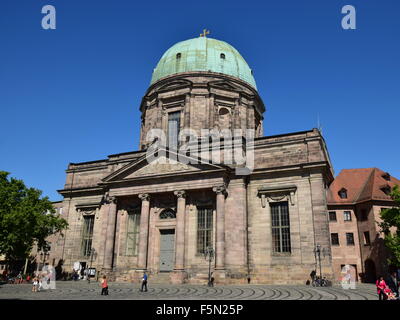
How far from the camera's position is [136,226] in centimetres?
3356

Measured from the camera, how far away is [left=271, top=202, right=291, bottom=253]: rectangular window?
28734 mm

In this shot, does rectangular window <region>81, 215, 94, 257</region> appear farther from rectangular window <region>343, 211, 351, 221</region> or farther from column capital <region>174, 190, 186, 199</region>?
rectangular window <region>343, 211, 351, 221</region>

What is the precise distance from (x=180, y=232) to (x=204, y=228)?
2.26 metres

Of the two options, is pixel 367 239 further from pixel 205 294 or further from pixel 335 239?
pixel 205 294

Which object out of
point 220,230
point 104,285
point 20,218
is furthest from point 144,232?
point 104,285

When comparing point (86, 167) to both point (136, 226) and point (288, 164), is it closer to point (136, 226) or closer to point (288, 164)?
point (136, 226)

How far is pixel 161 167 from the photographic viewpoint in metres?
32.5

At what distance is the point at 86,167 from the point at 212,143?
Answer: 15.8m

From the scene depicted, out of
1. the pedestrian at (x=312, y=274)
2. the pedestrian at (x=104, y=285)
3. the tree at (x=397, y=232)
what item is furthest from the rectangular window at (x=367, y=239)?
the pedestrian at (x=104, y=285)

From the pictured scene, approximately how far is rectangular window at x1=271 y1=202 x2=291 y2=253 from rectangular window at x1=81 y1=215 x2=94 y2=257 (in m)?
19.6

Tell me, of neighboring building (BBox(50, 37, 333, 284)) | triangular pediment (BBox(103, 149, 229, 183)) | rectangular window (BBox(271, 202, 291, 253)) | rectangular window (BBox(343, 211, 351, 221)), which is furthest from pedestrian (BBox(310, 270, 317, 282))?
rectangular window (BBox(343, 211, 351, 221))

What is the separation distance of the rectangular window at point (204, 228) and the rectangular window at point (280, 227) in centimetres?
541
